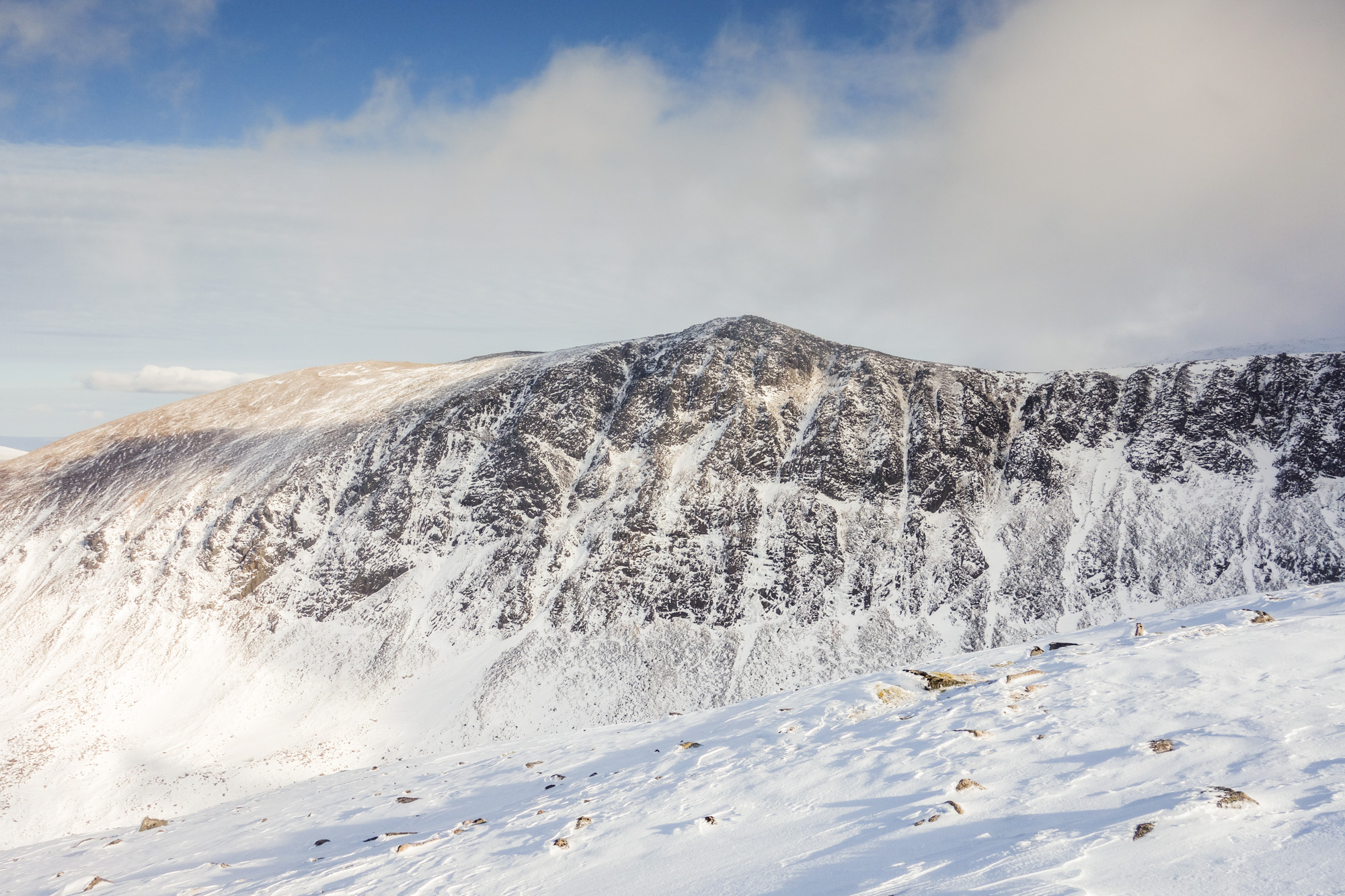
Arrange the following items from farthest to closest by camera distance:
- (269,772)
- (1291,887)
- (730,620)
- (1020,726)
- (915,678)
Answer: (730,620) < (269,772) < (915,678) < (1020,726) < (1291,887)

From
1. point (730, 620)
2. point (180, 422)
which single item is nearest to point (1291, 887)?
point (730, 620)

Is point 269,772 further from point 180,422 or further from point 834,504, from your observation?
point 180,422

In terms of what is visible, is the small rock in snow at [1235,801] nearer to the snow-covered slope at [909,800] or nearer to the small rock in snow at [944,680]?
the snow-covered slope at [909,800]

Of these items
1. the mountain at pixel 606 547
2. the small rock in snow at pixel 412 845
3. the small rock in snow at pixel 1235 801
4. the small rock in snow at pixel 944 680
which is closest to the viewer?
the small rock in snow at pixel 1235 801

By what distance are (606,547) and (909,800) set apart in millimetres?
45922

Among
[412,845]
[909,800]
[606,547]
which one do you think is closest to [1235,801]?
[909,800]

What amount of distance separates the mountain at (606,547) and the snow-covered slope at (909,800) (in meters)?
28.6

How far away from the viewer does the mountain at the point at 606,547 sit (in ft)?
144

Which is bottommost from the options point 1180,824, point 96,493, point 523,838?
point 523,838

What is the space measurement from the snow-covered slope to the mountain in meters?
28.6

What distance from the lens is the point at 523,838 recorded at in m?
11.4

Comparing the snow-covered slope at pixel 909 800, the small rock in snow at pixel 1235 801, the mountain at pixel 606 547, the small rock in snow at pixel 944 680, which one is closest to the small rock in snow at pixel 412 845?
the snow-covered slope at pixel 909 800

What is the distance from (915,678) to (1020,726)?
4780 millimetres

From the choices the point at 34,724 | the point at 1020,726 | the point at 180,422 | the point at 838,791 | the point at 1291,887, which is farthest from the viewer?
the point at 180,422
